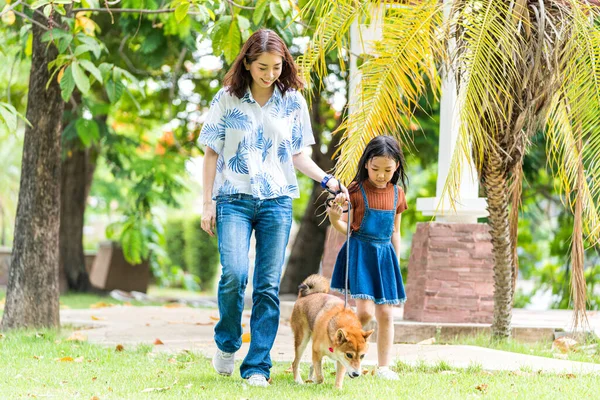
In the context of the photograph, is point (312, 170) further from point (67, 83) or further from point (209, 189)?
point (67, 83)

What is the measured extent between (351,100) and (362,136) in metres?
0.52

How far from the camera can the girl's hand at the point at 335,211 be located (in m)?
5.09

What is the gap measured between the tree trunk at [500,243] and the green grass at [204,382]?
5.87 ft

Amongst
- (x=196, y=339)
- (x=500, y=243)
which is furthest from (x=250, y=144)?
(x=196, y=339)

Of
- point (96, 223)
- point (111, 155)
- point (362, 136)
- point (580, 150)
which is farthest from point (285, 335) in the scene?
point (96, 223)

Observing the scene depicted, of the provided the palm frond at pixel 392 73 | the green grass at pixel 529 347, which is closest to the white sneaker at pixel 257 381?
the palm frond at pixel 392 73

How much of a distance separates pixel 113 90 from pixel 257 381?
9.76 ft

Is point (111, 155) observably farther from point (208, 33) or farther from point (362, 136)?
point (362, 136)

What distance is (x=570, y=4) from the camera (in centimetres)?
651

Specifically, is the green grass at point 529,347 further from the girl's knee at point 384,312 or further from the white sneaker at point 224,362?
the white sneaker at point 224,362

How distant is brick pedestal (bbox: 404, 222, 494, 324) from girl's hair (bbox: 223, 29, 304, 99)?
337cm

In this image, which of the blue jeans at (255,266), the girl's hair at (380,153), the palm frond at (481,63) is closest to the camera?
the blue jeans at (255,266)

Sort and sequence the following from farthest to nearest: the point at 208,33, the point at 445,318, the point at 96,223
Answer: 1. the point at 96,223
2. the point at 445,318
3. the point at 208,33

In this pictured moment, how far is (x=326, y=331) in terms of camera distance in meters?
4.84
